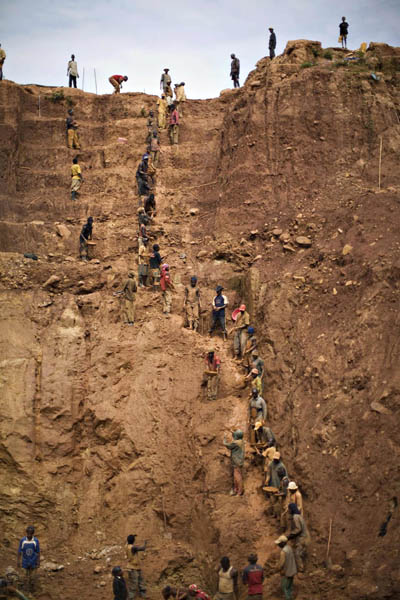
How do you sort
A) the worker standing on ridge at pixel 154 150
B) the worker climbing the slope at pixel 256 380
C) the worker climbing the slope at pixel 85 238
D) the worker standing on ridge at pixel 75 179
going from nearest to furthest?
the worker climbing the slope at pixel 256 380, the worker climbing the slope at pixel 85 238, the worker standing on ridge at pixel 75 179, the worker standing on ridge at pixel 154 150

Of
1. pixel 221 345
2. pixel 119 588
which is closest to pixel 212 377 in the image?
pixel 221 345

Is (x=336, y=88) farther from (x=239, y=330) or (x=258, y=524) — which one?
(x=258, y=524)

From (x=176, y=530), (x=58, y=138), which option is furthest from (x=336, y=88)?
(x=176, y=530)

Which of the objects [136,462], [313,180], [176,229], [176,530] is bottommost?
[176,530]

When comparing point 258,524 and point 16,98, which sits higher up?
point 16,98

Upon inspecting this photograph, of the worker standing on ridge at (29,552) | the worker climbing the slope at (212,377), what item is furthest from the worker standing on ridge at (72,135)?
the worker standing on ridge at (29,552)

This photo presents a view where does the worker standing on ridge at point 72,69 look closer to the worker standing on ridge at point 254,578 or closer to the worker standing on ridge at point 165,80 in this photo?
the worker standing on ridge at point 165,80
